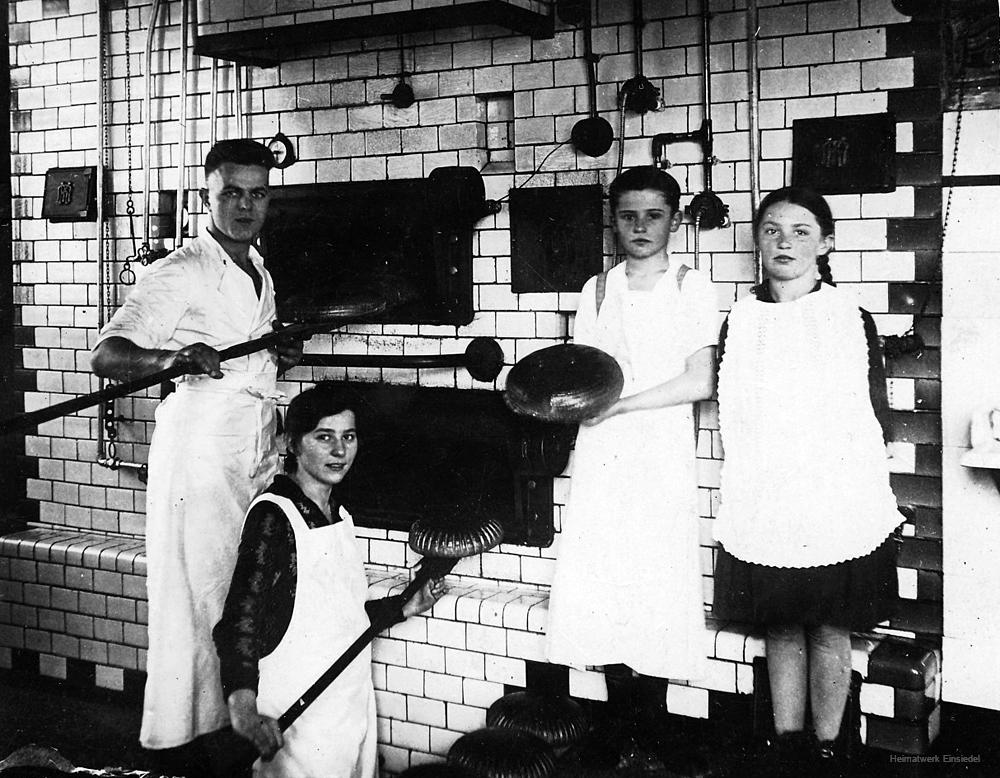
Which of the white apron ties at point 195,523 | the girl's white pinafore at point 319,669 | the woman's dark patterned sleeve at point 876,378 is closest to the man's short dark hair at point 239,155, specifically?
the white apron ties at point 195,523

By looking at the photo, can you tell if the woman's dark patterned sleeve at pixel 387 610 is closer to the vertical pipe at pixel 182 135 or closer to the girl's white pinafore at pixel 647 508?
the girl's white pinafore at pixel 647 508

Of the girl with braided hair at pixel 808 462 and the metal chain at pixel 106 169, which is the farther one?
the metal chain at pixel 106 169

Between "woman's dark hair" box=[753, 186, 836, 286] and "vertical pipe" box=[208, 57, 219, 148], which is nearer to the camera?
"woman's dark hair" box=[753, 186, 836, 286]

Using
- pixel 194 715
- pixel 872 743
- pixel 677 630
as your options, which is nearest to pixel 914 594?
pixel 872 743

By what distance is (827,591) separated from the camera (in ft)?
7.73

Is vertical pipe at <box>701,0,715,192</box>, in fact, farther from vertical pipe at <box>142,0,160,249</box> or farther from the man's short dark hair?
vertical pipe at <box>142,0,160,249</box>

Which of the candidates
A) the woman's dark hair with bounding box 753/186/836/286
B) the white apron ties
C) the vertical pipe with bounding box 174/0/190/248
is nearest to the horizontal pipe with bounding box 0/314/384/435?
the white apron ties

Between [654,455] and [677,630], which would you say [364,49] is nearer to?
[654,455]

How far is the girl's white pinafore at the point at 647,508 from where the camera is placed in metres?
2.52

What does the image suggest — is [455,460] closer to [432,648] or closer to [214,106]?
[432,648]

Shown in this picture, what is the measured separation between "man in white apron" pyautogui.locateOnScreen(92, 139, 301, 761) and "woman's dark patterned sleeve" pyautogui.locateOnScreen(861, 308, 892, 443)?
1468mm

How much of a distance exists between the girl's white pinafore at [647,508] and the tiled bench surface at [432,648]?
0.65ft

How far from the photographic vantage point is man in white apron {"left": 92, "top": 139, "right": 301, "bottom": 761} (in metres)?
2.78

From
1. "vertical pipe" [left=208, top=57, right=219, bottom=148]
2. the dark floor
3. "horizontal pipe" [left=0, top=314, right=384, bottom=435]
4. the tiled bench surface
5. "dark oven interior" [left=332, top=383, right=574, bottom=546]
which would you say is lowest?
the dark floor
